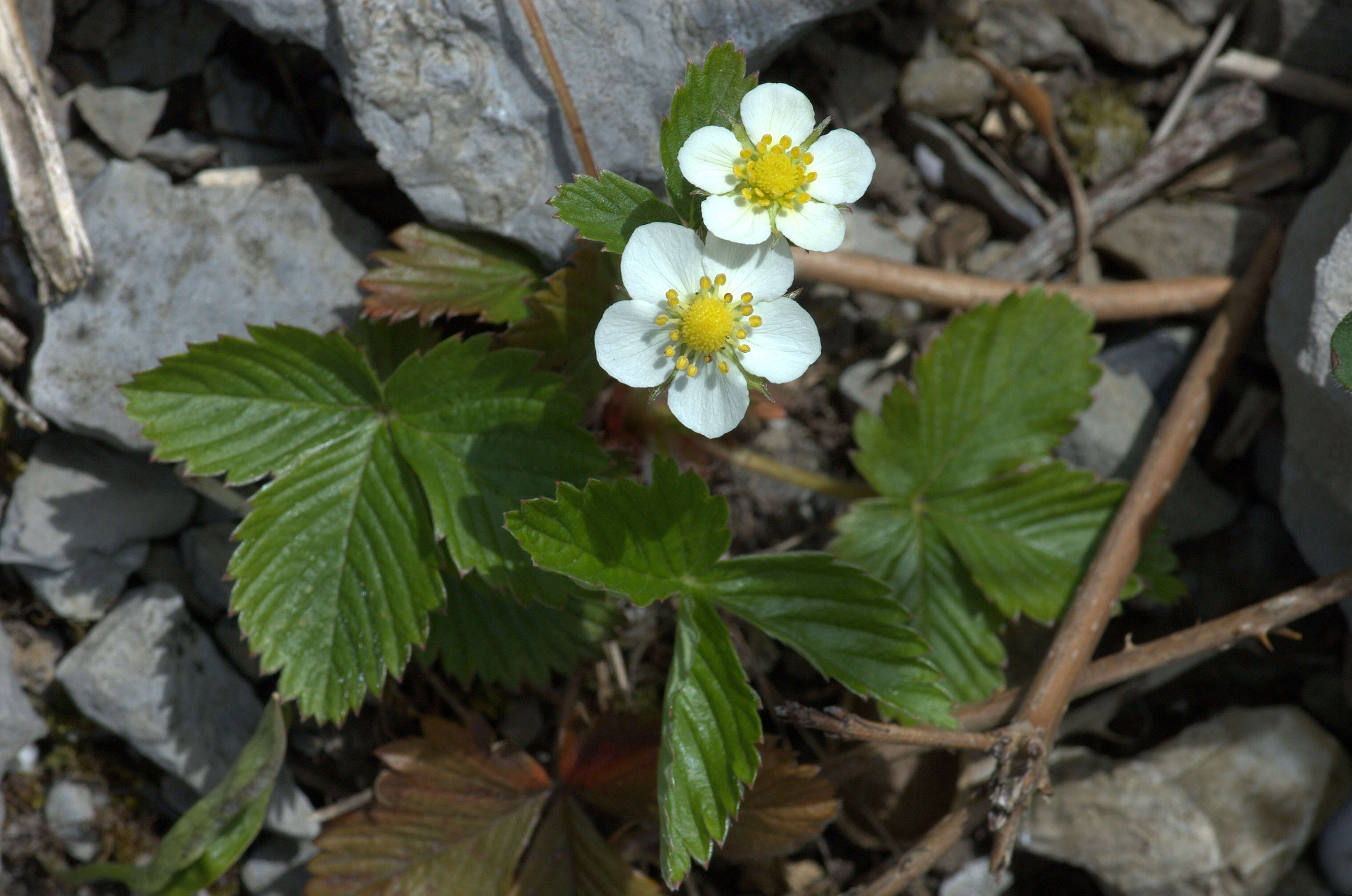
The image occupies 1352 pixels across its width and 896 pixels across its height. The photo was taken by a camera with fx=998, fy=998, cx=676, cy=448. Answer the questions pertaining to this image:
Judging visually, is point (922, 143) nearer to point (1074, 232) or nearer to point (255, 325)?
point (1074, 232)

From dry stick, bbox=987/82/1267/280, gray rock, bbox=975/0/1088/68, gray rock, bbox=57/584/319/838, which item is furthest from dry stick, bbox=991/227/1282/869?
gray rock, bbox=57/584/319/838

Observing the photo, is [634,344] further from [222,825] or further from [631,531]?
[222,825]

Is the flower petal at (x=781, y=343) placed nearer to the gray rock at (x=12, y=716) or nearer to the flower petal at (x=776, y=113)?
the flower petal at (x=776, y=113)

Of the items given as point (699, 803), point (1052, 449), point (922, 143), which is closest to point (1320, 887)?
point (1052, 449)

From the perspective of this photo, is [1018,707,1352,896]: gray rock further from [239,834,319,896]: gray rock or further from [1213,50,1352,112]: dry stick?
[239,834,319,896]: gray rock

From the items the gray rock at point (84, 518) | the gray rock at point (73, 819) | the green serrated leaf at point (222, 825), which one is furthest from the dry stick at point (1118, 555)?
the gray rock at point (73, 819)
